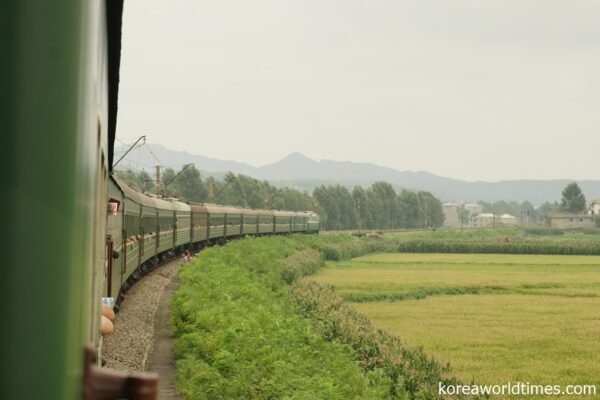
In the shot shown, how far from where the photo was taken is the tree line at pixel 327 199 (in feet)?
360

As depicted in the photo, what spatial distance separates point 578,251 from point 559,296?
34.4 m

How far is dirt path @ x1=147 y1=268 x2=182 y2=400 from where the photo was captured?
10.9 meters

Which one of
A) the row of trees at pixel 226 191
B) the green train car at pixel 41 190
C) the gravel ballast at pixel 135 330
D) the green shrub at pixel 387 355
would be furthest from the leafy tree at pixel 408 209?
the green train car at pixel 41 190

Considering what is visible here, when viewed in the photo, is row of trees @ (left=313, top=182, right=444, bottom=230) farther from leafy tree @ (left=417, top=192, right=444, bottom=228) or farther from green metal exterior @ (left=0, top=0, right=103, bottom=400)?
green metal exterior @ (left=0, top=0, right=103, bottom=400)

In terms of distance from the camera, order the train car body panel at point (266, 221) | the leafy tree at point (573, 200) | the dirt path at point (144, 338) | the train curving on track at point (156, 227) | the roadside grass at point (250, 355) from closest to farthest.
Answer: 1. the roadside grass at point (250, 355)
2. the dirt path at point (144, 338)
3. the train curving on track at point (156, 227)
4. the train car body panel at point (266, 221)
5. the leafy tree at point (573, 200)

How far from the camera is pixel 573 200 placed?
18162 cm

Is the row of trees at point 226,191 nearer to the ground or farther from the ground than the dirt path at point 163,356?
farther from the ground

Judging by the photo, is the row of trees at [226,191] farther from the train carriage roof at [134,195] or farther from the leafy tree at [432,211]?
the train carriage roof at [134,195]

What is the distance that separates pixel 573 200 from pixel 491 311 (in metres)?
161

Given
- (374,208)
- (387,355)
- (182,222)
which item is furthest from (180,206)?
(374,208)

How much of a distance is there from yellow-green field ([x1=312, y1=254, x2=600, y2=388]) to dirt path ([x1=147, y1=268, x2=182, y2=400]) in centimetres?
650

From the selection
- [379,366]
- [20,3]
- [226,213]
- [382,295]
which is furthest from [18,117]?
[226,213]

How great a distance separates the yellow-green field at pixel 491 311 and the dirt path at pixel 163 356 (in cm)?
650

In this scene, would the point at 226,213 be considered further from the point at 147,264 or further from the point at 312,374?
the point at 312,374
